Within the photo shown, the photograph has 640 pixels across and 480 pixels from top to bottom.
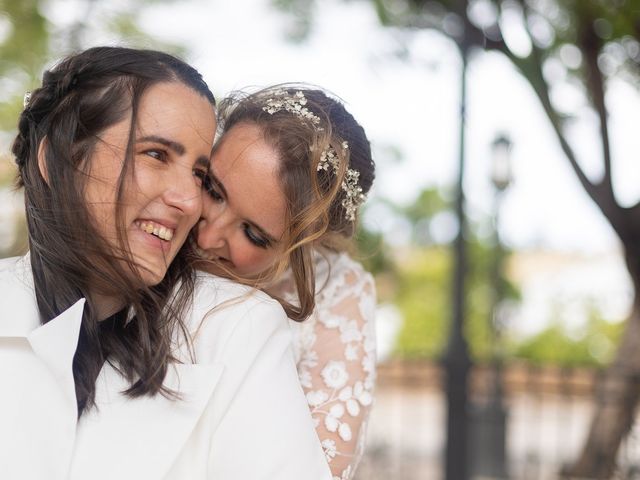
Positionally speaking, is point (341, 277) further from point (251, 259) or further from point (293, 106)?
point (293, 106)

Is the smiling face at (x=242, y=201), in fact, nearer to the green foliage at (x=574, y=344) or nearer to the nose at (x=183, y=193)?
the nose at (x=183, y=193)

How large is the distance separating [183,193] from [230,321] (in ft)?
1.18

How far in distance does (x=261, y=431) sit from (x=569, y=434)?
12490mm

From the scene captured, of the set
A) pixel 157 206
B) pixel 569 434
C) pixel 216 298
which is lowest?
pixel 569 434

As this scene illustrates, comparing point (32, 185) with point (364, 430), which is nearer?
point (32, 185)

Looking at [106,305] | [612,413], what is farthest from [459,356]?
[106,305]

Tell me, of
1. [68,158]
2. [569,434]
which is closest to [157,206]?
[68,158]

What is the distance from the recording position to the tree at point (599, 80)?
7.43 m

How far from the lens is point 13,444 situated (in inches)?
72.8

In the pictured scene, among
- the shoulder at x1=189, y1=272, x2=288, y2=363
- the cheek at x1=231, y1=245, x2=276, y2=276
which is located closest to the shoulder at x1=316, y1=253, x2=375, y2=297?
the cheek at x1=231, y1=245, x2=276, y2=276

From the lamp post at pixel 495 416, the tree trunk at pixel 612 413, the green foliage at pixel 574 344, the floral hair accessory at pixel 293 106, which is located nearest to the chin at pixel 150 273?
the floral hair accessory at pixel 293 106

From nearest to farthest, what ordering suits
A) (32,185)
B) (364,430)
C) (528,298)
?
(32,185), (364,430), (528,298)

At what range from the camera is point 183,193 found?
2.21 metres

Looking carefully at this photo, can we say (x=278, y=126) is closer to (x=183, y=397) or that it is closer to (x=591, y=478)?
(x=183, y=397)
